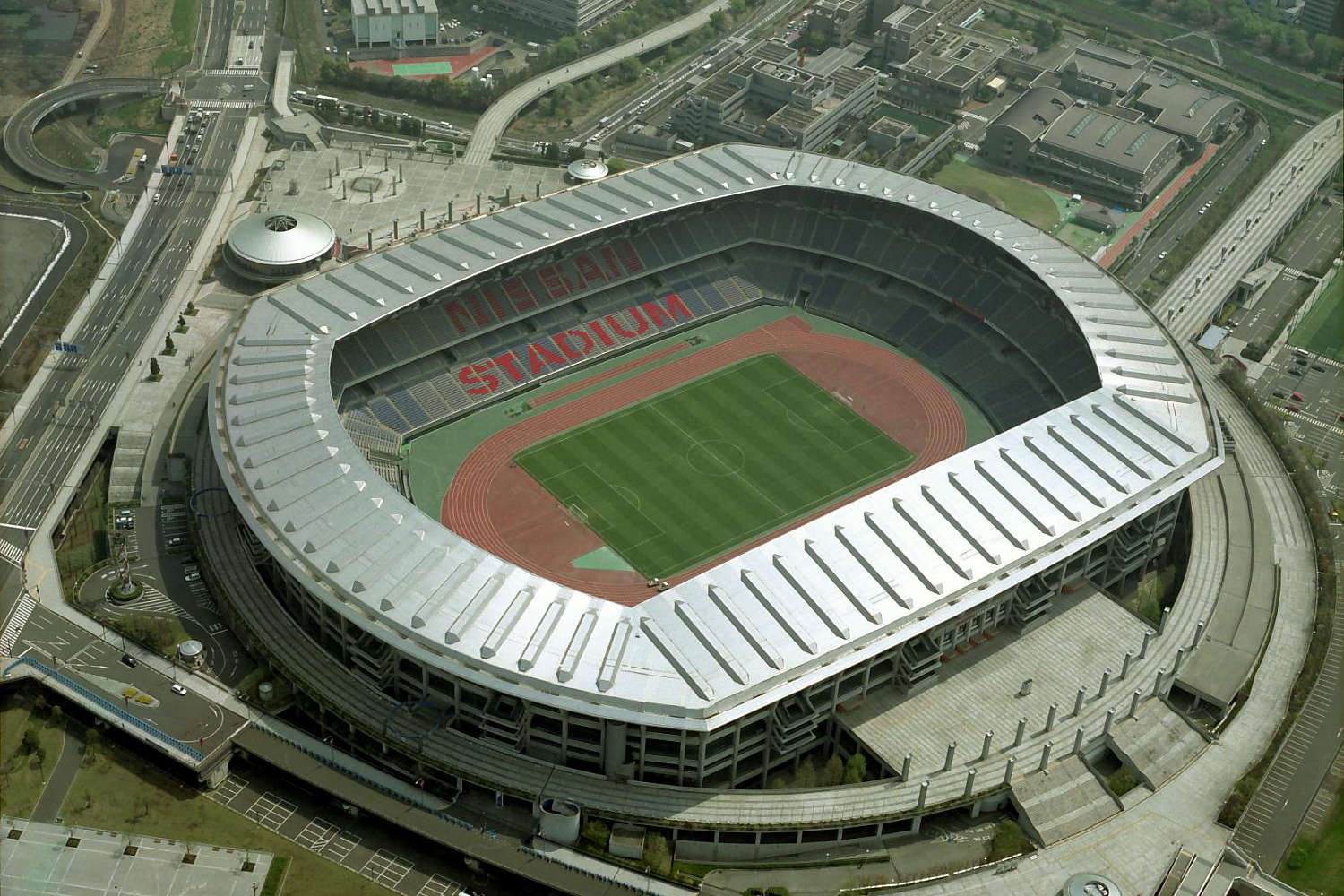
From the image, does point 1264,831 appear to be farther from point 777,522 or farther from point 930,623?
point 777,522

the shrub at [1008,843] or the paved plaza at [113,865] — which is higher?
the shrub at [1008,843]

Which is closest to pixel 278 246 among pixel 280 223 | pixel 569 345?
pixel 280 223

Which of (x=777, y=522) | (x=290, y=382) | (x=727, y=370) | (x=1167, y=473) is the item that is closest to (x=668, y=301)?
(x=727, y=370)

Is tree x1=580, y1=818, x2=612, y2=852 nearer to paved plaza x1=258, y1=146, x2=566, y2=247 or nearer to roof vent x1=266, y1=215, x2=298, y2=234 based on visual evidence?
roof vent x1=266, y1=215, x2=298, y2=234

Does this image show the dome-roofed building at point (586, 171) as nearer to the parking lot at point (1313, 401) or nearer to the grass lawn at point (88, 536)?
the grass lawn at point (88, 536)

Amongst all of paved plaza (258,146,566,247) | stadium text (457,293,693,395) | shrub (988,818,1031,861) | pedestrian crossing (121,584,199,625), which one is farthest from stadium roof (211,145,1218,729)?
paved plaza (258,146,566,247)

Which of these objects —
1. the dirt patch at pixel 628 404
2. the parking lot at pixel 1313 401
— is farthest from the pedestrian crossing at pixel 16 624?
the parking lot at pixel 1313 401

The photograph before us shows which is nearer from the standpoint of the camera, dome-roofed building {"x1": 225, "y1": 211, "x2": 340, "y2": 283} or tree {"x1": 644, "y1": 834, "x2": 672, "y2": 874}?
tree {"x1": 644, "y1": 834, "x2": 672, "y2": 874}
